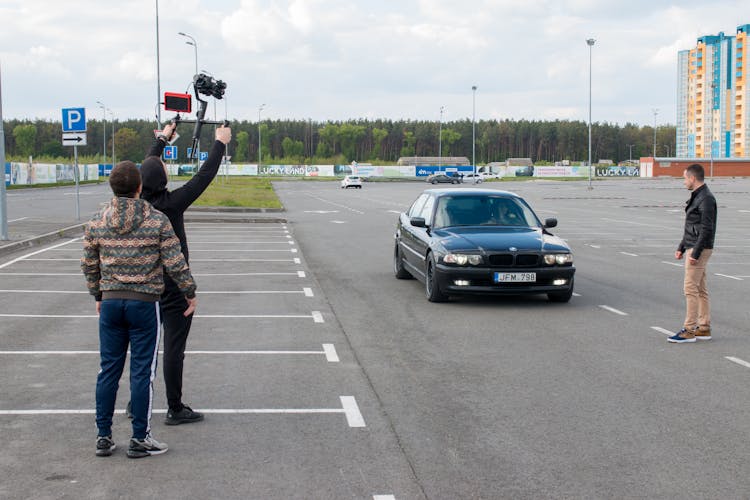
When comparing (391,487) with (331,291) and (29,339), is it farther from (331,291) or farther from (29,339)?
(331,291)

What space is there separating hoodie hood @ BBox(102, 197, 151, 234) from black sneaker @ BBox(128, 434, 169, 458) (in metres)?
1.21

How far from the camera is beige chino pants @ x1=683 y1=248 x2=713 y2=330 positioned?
8.73m

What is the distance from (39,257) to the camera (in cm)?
1673

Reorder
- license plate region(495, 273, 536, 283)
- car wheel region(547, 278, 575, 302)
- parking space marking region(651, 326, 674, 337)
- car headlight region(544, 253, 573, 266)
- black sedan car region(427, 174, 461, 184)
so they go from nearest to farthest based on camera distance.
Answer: parking space marking region(651, 326, 674, 337), license plate region(495, 273, 536, 283), car headlight region(544, 253, 573, 266), car wheel region(547, 278, 575, 302), black sedan car region(427, 174, 461, 184)

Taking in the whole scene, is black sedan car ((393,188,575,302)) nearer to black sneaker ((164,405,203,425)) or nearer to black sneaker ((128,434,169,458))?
black sneaker ((164,405,203,425))

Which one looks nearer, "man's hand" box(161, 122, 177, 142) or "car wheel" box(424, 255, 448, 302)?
"man's hand" box(161, 122, 177, 142)

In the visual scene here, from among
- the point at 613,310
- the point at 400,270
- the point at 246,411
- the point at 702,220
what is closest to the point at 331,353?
the point at 246,411

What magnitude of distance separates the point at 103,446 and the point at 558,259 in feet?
22.8

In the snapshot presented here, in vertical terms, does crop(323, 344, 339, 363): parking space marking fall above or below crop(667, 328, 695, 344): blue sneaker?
below

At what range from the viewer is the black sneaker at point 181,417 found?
583cm

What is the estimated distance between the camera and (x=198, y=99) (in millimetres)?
6789

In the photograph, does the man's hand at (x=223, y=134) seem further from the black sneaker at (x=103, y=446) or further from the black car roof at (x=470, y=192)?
the black car roof at (x=470, y=192)

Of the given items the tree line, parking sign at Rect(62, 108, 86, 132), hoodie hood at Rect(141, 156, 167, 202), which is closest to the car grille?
hoodie hood at Rect(141, 156, 167, 202)

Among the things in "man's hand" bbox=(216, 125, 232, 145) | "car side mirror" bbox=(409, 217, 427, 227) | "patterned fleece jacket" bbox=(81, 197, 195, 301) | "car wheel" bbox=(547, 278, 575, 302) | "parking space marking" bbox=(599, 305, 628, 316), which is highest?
"man's hand" bbox=(216, 125, 232, 145)
